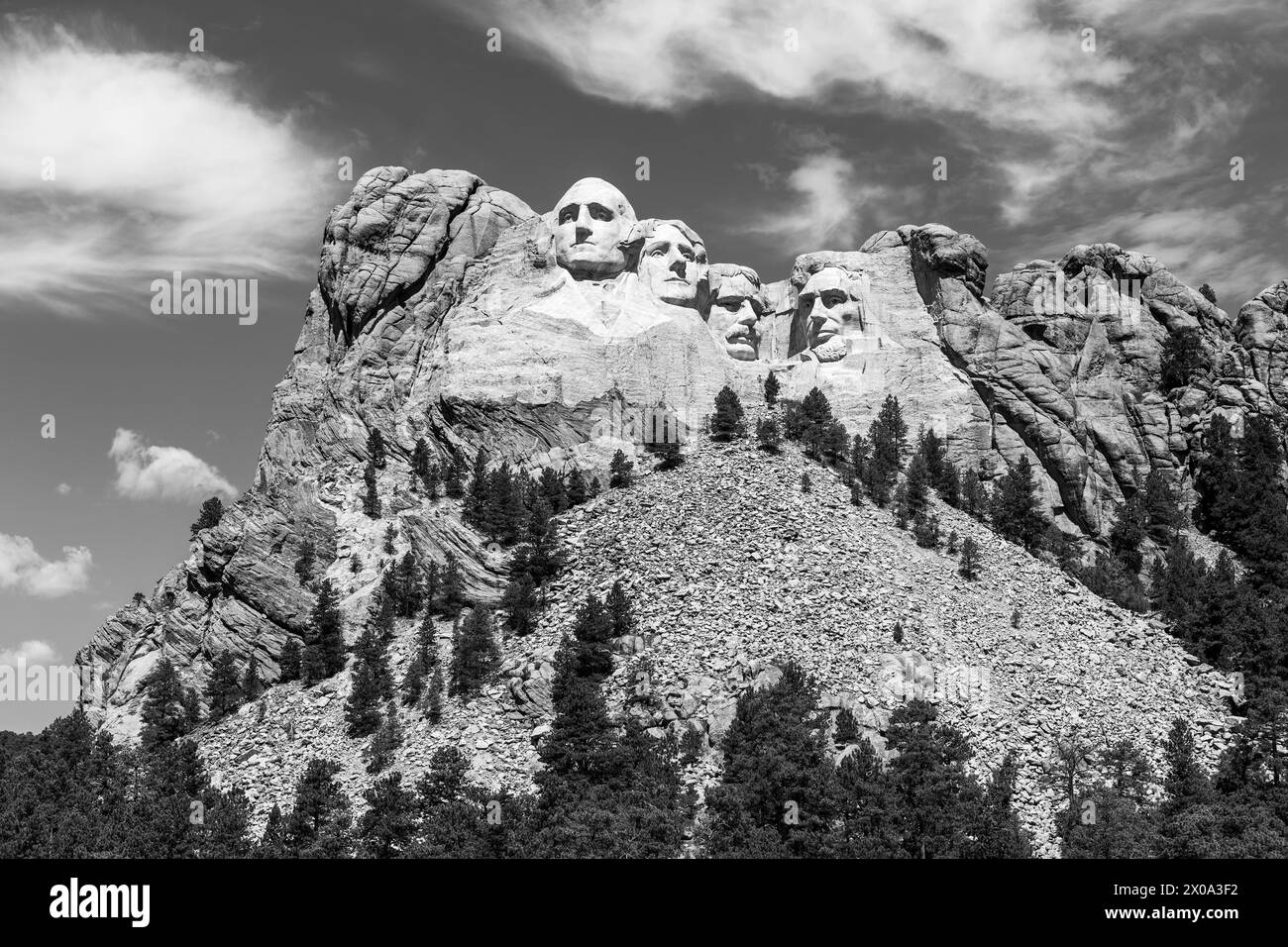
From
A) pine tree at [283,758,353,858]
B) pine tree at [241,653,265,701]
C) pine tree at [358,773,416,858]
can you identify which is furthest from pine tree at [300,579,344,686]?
pine tree at [358,773,416,858]

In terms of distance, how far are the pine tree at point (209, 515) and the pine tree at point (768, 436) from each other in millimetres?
30548

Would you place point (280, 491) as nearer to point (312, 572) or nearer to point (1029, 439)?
point (312, 572)

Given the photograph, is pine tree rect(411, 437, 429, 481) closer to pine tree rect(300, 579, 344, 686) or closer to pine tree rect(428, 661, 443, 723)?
pine tree rect(300, 579, 344, 686)

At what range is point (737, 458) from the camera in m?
81.2

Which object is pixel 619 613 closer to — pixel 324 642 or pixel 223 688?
pixel 324 642

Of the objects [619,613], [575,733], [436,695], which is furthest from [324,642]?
[575,733]

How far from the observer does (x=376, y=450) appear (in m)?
83.8

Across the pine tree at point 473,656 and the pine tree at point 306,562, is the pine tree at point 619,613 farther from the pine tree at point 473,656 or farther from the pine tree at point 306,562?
the pine tree at point 306,562

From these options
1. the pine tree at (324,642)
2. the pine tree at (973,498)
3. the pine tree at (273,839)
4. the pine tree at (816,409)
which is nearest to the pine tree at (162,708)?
the pine tree at (324,642)

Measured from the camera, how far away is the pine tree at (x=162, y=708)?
224 feet

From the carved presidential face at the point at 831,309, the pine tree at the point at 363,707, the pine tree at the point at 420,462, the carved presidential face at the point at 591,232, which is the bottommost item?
the pine tree at the point at 363,707

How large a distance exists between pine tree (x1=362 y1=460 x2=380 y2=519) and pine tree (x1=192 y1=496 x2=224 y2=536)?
967 centimetres

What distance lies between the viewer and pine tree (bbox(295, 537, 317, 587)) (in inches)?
2987

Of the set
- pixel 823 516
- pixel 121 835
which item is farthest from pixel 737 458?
pixel 121 835
